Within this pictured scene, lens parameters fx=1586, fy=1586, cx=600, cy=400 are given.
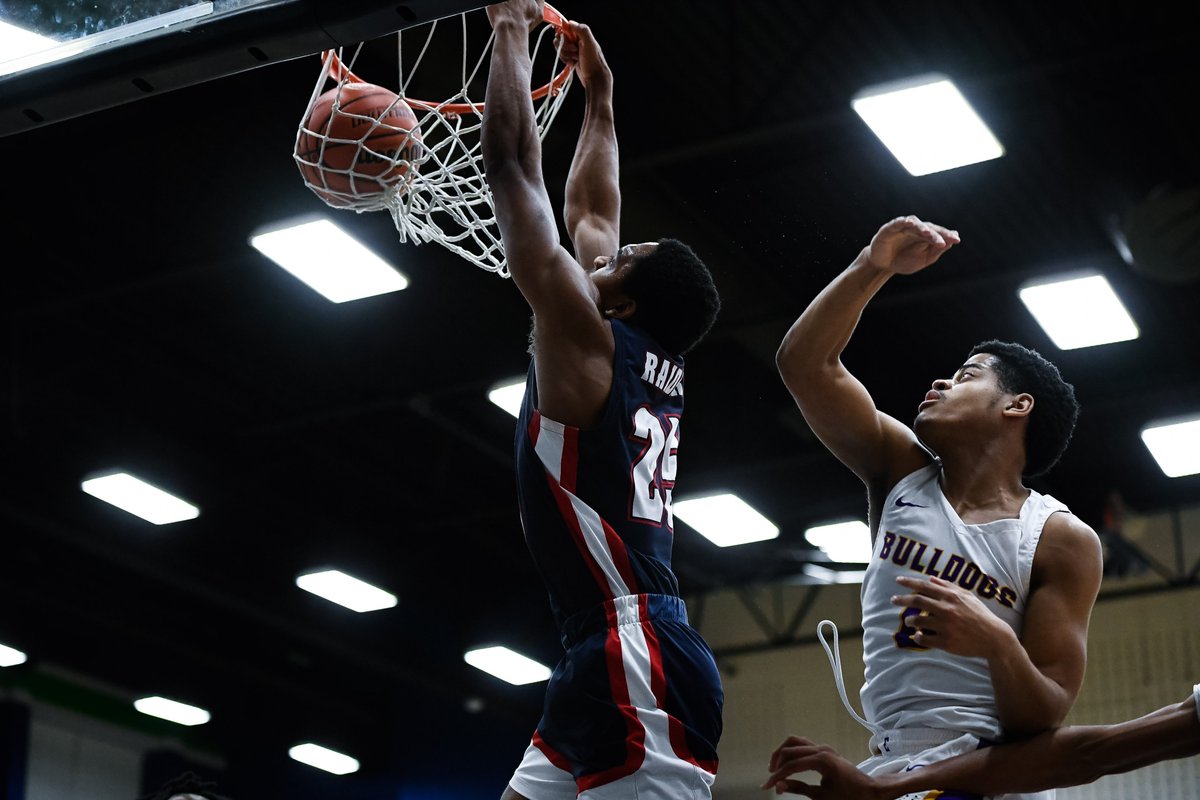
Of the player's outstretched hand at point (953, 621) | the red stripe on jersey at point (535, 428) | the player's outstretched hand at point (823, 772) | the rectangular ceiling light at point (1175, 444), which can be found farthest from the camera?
the rectangular ceiling light at point (1175, 444)

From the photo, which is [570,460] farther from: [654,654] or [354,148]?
[354,148]

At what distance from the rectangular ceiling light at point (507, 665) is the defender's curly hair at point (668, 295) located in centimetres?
1207

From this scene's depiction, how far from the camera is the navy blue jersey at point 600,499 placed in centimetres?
371

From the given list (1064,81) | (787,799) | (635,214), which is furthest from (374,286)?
(787,799)

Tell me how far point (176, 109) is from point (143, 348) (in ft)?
10.4

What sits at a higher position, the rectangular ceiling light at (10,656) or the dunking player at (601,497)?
the rectangular ceiling light at (10,656)

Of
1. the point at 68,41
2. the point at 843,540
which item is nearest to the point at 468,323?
the point at 843,540

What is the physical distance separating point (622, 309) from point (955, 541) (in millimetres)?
1039

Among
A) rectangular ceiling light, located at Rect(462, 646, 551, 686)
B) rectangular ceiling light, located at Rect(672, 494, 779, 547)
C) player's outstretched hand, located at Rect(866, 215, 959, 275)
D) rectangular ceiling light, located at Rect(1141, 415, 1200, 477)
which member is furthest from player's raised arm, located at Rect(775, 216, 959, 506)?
rectangular ceiling light, located at Rect(462, 646, 551, 686)

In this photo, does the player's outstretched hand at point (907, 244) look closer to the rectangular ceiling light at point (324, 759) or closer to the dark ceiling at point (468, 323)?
the dark ceiling at point (468, 323)

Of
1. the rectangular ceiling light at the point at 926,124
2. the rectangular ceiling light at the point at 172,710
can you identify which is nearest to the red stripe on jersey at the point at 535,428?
the rectangular ceiling light at the point at 926,124

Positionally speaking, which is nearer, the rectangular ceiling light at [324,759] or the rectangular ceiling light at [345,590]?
the rectangular ceiling light at [345,590]

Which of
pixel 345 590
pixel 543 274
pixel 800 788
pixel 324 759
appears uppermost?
pixel 345 590

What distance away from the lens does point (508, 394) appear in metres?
11.2
